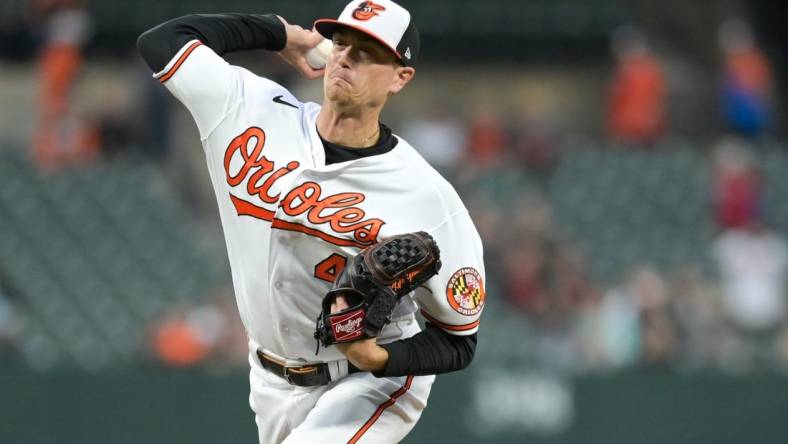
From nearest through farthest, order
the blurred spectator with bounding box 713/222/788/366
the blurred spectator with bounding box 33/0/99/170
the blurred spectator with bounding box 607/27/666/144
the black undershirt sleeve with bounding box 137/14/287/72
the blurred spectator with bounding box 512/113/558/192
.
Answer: the black undershirt sleeve with bounding box 137/14/287/72 → the blurred spectator with bounding box 713/222/788/366 → the blurred spectator with bounding box 33/0/99/170 → the blurred spectator with bounding box 512/113/558/192 → the blurred spectator with bounding box 607/27/666/144

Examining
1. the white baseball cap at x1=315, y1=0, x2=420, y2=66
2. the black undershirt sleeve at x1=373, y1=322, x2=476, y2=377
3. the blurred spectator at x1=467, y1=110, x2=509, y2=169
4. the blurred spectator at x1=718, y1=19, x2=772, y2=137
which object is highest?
the white baseball cap at x1=315, y1=0, x2=420, y2=66

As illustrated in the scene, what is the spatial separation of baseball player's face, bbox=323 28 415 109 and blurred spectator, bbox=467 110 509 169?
783cm

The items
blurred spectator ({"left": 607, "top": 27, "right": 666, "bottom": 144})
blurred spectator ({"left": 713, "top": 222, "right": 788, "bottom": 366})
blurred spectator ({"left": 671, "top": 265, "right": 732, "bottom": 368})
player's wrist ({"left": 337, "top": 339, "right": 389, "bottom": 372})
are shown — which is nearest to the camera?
player's wrist ({"left": 337, "top": 339, "right": 389, "bottom": 372})

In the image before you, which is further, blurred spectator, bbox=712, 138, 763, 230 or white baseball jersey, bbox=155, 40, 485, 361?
blurred spectator, bbox=712, 138, 763, 230

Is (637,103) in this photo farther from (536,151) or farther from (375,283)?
(375,283)

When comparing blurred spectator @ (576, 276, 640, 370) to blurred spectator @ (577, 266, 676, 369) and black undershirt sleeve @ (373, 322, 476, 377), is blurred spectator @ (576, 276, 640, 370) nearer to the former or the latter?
blurred spectator @ (577, 266, 676, 369)

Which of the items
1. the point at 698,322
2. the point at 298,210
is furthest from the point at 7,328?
the point at 298,210

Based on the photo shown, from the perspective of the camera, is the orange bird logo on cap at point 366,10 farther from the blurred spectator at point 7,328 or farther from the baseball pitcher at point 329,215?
the blurred spectator at point 7,328

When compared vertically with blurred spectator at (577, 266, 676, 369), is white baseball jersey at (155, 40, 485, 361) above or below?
above

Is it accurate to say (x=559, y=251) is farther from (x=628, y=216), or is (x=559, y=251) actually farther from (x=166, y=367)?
(x=166, y=367)

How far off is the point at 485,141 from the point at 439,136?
425 mm

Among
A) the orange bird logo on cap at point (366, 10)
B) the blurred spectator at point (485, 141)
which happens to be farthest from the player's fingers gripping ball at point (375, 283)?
the blurred spectator at point (485, 141)

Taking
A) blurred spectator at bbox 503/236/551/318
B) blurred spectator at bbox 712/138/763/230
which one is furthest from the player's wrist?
blurred spectator at bbox 712/138/763/230

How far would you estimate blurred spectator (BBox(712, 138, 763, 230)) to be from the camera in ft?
35.3
